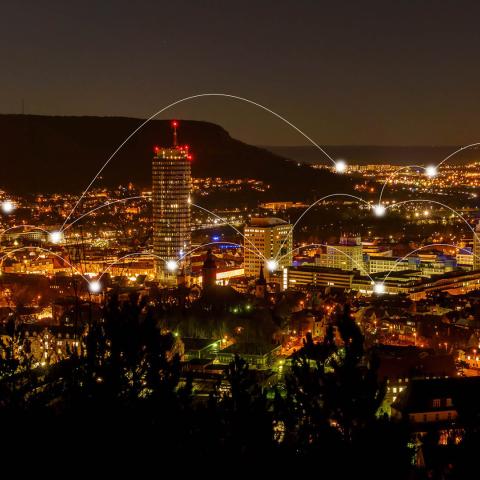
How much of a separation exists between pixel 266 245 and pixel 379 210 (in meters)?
27.8

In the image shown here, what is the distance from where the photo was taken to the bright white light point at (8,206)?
48.4 meters

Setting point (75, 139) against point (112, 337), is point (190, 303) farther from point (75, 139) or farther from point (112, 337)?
point (75, 139)

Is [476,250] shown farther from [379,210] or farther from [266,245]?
[379,210]

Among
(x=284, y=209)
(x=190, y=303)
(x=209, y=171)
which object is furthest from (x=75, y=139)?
(x=190, y=303)

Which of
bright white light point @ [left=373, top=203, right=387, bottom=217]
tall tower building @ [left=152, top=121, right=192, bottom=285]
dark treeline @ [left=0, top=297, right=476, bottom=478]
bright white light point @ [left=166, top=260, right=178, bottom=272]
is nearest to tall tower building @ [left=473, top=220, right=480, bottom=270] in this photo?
tall tower building @ [left=152, top=121, right=192, bottom=285]

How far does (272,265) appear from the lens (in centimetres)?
3247

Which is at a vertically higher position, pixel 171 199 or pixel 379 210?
pixel 171 199

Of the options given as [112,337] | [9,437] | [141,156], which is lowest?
[9,437]

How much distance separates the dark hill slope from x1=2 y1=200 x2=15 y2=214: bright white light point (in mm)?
3074

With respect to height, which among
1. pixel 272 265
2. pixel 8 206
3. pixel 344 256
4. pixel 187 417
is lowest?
pixel 272 265

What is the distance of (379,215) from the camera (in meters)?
58.0

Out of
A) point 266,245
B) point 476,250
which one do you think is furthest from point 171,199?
point 476,250

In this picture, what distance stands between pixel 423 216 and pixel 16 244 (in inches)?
1265

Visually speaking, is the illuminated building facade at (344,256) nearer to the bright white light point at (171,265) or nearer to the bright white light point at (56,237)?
the bright white light point at (171,265)
